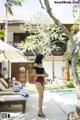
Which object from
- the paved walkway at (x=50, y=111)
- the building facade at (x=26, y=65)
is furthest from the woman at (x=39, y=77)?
the building facade at (x=26, y=65)

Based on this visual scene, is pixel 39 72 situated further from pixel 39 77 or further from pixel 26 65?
pixel 26 65

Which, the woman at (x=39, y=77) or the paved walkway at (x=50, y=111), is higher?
the woman at (x=39, y=77)

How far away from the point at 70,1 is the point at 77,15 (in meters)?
2.38

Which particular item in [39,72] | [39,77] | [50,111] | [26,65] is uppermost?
[26,65]

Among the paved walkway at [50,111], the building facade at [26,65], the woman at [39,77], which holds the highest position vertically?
the building facade at [26,65]

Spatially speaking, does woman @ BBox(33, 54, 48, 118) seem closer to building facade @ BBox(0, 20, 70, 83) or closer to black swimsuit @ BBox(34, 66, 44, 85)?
black swimsuit @ BBox(34, 66, 44, 85)

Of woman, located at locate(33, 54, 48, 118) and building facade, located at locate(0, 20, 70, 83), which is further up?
building facade, located at locate(0, 20, 70, 83)

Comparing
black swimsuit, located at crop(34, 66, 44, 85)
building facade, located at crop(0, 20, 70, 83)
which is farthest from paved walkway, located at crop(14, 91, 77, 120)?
building facade, located at crop(0, 20, 70, 83)

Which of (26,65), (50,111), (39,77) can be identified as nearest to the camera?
(39,77)

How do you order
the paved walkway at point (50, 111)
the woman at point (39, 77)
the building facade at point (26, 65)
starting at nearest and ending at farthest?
the woman at point (39, 77) → the paved walkway at point (50, 111) → the building facade at point (26, 65)

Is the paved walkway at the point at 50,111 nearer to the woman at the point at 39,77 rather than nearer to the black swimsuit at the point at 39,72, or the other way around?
the woman at the point at 39,77

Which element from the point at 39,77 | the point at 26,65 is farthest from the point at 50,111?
the point at 26,65

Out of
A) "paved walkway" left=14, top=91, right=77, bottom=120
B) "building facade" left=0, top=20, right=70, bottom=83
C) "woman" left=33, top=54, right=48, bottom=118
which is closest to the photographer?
"woman" left=33, top=54, right=48, bottom=118

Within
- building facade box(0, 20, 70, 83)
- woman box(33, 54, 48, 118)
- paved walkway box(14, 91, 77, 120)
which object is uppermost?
building facade box(0, 20, 70, 83)
